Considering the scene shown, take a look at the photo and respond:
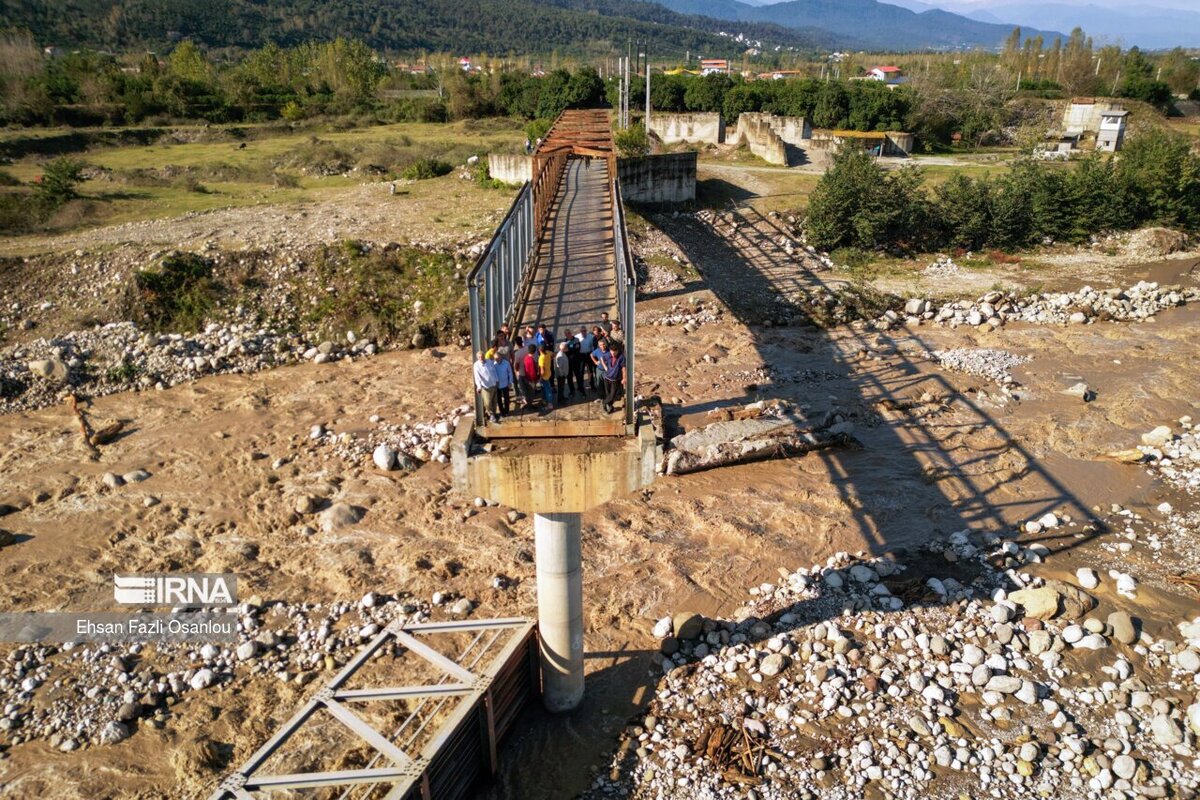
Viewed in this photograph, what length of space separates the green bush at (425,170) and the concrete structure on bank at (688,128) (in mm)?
14090

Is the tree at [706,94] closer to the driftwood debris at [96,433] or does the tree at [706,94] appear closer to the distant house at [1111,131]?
the distant house at [1111,131]

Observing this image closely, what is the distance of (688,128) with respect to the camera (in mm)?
44312

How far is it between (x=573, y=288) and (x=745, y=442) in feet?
18.4

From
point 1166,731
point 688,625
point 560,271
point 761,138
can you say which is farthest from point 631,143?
point 1166,731

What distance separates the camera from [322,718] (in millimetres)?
10375

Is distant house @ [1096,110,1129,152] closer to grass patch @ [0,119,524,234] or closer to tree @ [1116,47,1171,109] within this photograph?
tree @ [1116,47,1171,109]

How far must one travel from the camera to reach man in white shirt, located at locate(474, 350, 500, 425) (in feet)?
28.1

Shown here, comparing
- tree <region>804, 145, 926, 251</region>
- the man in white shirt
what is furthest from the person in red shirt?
tree <region>804, 145, 926, 251</region>

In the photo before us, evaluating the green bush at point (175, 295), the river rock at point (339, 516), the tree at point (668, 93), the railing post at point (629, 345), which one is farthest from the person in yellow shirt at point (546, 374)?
the tree at point (668, 93)

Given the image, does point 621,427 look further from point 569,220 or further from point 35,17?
point 35,17

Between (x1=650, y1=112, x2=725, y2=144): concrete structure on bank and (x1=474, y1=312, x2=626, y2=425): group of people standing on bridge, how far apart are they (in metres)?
36.8

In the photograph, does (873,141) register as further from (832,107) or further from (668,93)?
(668,93)

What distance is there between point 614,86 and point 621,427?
47.2 m

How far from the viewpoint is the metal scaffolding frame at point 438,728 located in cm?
838
